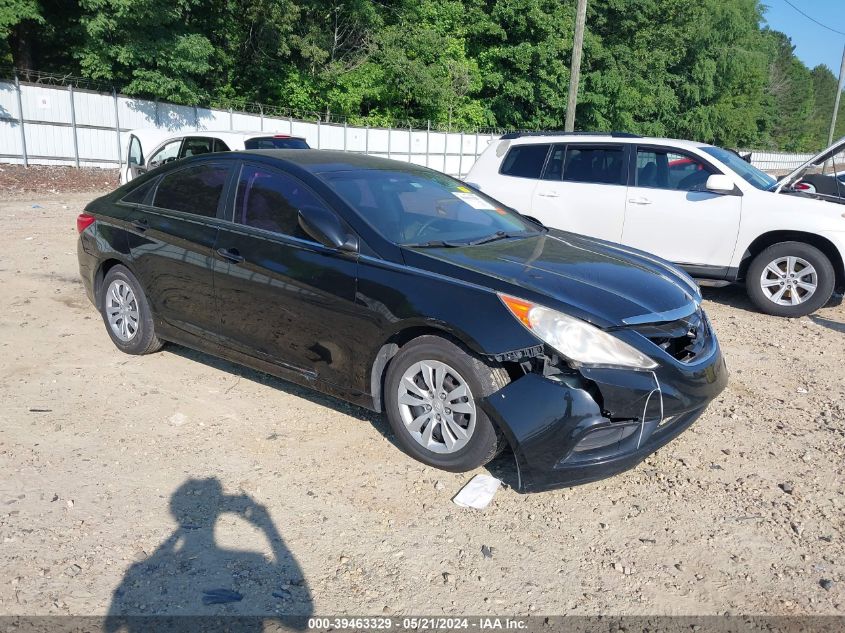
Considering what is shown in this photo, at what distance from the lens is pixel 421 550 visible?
3.28 m

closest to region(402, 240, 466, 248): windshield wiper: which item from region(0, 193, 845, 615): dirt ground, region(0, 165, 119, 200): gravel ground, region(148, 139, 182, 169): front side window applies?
region(0, 193, 845, 615): dirt ground

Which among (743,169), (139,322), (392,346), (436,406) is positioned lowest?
(139,322)

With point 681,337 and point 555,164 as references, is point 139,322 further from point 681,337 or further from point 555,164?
point 555,164

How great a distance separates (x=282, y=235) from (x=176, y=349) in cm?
195

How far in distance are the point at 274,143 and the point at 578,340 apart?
29.6ft

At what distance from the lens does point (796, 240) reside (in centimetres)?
749

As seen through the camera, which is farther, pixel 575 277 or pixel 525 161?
pixel 525 161

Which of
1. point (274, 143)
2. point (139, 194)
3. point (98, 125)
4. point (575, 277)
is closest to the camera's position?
point (575, 277)

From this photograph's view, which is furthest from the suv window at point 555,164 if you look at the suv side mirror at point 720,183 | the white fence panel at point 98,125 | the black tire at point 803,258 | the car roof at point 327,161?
the white fence panel at point 98,125

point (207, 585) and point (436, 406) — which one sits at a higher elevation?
point (436, 406)

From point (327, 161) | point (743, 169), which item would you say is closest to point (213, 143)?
point (327, 161)

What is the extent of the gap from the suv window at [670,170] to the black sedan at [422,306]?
3432 mm

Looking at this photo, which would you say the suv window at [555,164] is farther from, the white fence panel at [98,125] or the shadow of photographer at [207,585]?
the white fence panel at [98,125]

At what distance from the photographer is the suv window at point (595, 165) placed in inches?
328
